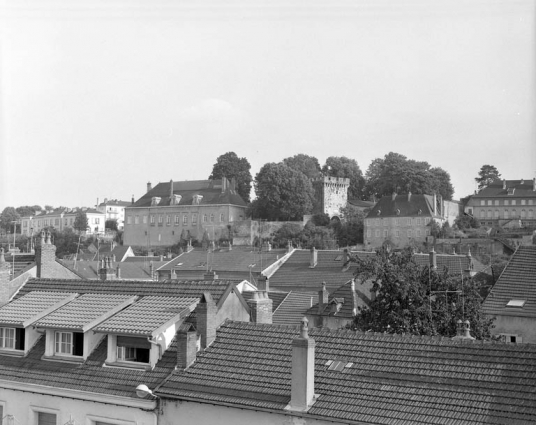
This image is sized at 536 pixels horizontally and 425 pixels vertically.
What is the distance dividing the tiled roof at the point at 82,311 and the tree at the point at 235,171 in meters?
108

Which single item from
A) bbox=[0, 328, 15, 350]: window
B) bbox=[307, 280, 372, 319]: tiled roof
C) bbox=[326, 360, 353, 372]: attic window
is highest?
bbox=[326, 360, 353, 372]: attic window

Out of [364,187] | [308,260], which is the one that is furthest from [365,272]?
[364,187]

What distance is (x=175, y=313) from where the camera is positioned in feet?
56.1

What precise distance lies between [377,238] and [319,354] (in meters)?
94.4

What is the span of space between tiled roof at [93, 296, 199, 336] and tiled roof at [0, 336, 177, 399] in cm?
70

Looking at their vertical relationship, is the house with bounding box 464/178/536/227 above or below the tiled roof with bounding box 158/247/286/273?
above

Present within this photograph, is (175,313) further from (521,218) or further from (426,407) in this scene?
(521,218)

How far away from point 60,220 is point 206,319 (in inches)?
6326

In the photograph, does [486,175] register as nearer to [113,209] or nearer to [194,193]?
[194,193]

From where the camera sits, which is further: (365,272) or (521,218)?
(521,218)

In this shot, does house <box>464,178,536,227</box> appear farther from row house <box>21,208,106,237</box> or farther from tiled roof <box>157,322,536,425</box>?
tiled roof <box>157,322,536,425</box>

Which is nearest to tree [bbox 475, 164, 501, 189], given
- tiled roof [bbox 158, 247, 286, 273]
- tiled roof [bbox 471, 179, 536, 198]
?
tiled roof [bbox 471, 179, 536, 198]

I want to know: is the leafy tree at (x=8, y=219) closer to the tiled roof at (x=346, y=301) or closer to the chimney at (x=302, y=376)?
the tiled roof at (x=346, y=301)

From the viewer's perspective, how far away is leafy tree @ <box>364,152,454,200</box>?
385ft
